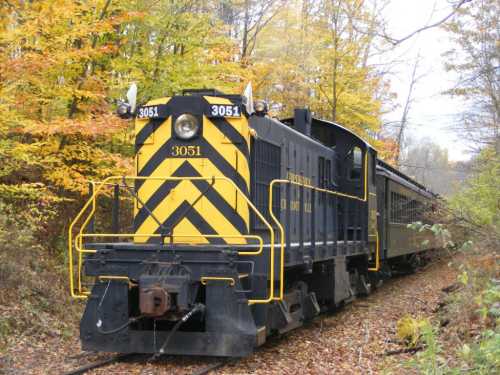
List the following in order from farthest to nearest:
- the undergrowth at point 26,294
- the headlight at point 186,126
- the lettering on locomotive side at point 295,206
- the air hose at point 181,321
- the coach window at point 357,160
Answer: the coach window at point 357,160, the lettering on locomotive side at point 295,206, the undergrowth at point 26,294, the headlight at point 186,126, the air hose at point 181,321

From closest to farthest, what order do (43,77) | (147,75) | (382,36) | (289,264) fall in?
1. (382,36)
2. (289,264)
3. (43,77)
4. (147,75)

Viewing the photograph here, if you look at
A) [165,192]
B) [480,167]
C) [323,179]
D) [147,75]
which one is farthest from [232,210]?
[480,167]

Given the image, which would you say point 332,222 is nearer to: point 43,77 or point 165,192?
point 165,192

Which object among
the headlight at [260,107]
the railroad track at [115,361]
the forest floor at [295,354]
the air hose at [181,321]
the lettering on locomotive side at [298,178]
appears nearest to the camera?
the railroad track at [115,361]

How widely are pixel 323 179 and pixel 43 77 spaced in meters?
5.27

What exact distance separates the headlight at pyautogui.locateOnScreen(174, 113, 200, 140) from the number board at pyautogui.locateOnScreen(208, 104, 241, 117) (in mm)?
288

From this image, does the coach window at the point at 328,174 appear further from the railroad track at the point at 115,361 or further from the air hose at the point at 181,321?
the air hose at the point at 181,321

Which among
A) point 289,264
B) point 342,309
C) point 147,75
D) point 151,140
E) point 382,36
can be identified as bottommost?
point 342,309

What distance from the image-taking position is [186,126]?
25.8 feet

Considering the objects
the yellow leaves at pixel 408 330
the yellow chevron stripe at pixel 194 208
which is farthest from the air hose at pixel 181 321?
the yellow leaves at pixel 408 330

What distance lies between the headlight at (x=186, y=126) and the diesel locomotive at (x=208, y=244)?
0.04 ft

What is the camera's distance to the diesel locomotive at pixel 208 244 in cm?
666

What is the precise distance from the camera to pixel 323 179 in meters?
11.2

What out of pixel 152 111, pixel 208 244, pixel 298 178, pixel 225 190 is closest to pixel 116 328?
pixel 208 244
